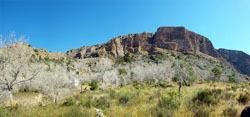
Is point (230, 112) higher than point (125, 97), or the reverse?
point (230, 112)

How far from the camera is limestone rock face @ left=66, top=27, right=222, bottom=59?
11575 centimetres

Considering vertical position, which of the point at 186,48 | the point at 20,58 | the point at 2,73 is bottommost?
the point at 2,73

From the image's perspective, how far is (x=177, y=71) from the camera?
343 inches

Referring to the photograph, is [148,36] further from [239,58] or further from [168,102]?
[168,102]

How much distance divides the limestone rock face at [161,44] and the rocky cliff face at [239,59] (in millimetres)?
29083

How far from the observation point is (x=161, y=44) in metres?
122

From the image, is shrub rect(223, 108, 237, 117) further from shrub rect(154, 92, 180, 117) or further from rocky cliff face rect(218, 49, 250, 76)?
rocky cliff face rect(218, 49, 250, 76)

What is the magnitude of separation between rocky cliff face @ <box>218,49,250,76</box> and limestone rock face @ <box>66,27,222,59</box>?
29083mm

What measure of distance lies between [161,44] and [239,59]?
349 ft

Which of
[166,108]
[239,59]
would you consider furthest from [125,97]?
[239,59]

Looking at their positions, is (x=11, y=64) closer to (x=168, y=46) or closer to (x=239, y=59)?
(x=168, y=46)

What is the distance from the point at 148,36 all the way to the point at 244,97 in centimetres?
14675

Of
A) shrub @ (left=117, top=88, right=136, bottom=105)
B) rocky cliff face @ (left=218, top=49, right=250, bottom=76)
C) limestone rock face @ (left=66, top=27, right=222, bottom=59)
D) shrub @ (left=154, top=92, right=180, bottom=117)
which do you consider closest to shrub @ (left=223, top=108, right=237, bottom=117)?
shrub @ (left=154, top=92, right=180, bottom=117)

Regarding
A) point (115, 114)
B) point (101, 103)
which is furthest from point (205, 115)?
point (101, 103)
